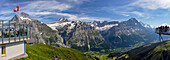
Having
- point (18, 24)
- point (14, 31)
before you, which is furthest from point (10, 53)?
point (18, 24)

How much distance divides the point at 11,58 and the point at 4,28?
1060 centimetres

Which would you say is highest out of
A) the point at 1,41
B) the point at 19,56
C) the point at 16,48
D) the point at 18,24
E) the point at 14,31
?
the point at 18,24

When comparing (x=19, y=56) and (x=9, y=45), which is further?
(x=19, y=56)

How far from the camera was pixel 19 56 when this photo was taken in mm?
40750

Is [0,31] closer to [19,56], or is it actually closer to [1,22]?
[1,22]

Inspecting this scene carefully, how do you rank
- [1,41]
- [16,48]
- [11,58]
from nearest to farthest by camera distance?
[1,41] < [11,58] < [16,48]

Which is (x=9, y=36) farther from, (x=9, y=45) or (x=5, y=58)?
(x=5, y=58)

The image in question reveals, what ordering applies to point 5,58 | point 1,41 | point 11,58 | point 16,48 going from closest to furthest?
point 1,41 → point 5,58 → point 11,58 → point 16,48

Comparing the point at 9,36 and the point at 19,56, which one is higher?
the point at 9,36

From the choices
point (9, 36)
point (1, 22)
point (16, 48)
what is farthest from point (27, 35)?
point (1, 22)

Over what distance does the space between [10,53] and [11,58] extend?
71.0 inches

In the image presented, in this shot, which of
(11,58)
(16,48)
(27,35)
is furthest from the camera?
(27,35)

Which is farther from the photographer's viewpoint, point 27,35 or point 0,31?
point 27,35

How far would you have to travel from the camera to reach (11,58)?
36094 millimetres
